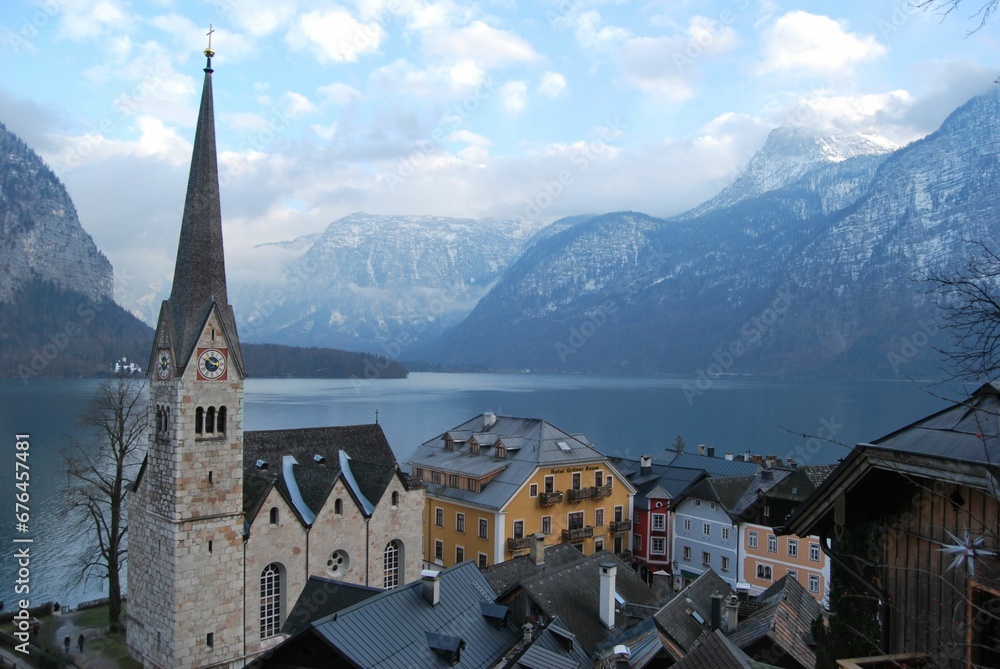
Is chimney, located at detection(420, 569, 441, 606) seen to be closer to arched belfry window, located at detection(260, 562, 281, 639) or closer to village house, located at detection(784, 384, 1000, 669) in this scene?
arched belfry window, located at detection(260, 562, 281, 639)

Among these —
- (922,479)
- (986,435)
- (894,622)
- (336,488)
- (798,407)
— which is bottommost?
(798,407)

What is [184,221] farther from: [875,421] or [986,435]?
[875,421]

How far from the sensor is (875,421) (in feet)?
484

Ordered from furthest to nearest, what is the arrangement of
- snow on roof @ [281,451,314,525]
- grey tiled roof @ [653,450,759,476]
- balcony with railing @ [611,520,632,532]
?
grey tiled roof @ [653,450,759,476] < balcony with railing @ [611,520,632,532] < snow on roof @ [281,451,314,525]

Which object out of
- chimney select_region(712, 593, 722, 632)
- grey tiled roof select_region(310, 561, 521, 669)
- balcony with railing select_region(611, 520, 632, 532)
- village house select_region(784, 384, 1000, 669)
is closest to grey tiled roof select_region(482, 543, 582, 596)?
grey tiled roof select_region(310, 561, 521, 669)

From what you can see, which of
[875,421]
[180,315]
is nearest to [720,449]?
[875,421]

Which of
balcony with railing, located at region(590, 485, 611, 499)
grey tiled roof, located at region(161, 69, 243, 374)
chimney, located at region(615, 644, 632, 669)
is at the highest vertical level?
grey tiled roof, located at region(161, 69, 243, 374)

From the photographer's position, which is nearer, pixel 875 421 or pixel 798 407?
pixel 875 421

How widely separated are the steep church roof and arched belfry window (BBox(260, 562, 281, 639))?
9.55 metres

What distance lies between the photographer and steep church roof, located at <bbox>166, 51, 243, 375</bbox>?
33438mm

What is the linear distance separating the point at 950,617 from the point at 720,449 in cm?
11348

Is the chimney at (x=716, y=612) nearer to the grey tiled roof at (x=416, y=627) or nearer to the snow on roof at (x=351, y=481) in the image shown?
the grey tiled roof at (x=416, y=627)

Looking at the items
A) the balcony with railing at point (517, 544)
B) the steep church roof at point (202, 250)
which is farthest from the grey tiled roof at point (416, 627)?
the balcony with railing at point (517, 544)

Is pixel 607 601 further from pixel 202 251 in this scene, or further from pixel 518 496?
pixel 202 251
